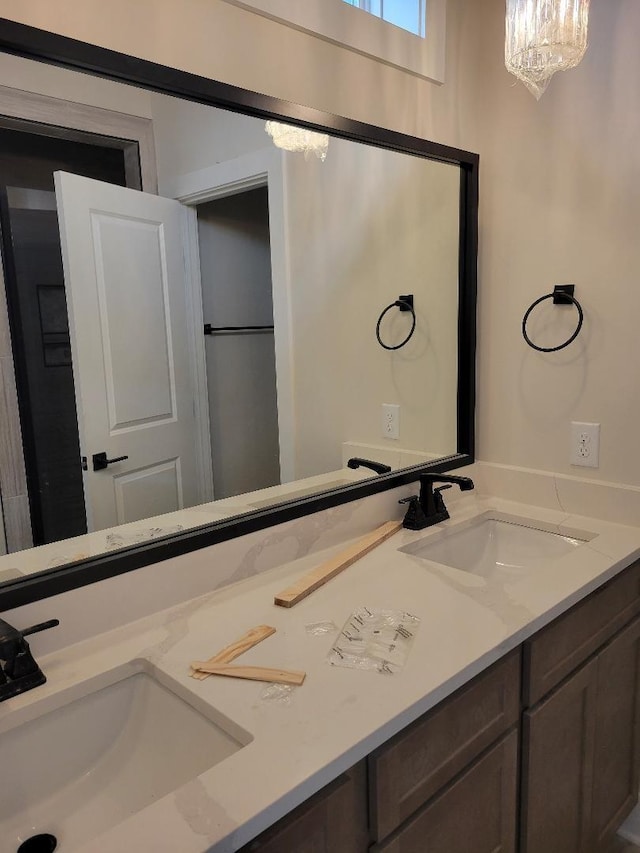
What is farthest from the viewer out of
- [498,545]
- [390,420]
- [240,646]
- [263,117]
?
[390,420]


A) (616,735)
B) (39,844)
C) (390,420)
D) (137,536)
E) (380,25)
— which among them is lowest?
(616,735)

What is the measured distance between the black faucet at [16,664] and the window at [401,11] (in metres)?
1.54

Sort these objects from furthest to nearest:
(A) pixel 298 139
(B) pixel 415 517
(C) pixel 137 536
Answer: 1. (B) pixel 415 517
2. (A) pixel 298 139
3. (C) pixel 137 536

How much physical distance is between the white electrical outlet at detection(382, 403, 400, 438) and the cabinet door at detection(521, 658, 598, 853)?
0.81 m

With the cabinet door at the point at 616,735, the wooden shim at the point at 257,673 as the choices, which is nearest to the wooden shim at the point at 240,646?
the wooden shim at the point at 257,673

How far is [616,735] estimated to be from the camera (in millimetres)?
1565

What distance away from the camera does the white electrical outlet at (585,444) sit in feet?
5.56

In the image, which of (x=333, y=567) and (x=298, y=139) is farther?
(x=298, y=139)

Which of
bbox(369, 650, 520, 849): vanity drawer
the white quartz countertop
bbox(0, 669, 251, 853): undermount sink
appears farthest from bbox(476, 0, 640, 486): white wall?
bbox(0, 669, 251, 853): undermount sink

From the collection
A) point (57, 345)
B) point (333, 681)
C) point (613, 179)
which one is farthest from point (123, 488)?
point (613, 179)

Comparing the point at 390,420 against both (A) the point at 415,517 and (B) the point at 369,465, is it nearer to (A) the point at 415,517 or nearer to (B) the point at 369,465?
(B) the point at 369,465

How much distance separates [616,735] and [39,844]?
137 cm

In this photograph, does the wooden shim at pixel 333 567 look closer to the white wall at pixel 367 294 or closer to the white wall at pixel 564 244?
the white wall at pixel 367 294

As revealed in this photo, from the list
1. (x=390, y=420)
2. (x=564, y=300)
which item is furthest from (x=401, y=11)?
(x=390, y=420)
